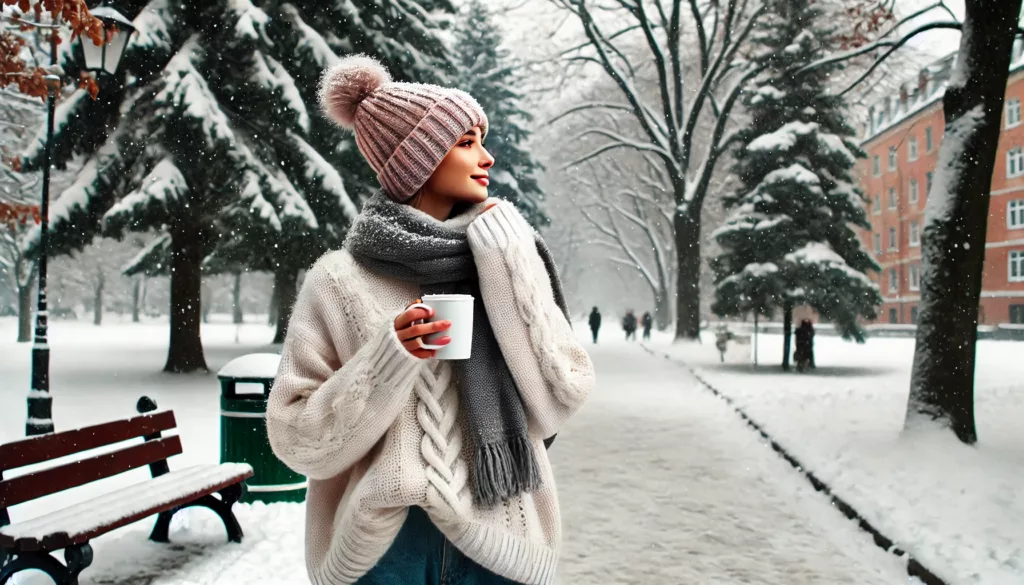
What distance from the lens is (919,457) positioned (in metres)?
8.78

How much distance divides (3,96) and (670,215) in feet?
92.0

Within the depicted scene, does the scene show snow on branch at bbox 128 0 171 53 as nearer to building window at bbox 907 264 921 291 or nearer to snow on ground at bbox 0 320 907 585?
snow on ground at bbox 0 320 907 585

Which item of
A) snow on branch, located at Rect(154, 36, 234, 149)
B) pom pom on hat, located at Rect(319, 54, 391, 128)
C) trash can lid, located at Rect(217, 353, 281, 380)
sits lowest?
trash can lid, located at Rect(217, 353, 281, 380)

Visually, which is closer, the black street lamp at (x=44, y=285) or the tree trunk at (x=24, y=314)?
the black street lamp at (x=44, y=285)

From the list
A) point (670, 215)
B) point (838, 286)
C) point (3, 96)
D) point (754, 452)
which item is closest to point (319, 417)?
point (754, 452)

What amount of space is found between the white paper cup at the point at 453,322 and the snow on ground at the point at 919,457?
4378 millimetres

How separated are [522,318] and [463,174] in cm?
46

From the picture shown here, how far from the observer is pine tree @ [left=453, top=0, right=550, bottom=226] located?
30.7 meters

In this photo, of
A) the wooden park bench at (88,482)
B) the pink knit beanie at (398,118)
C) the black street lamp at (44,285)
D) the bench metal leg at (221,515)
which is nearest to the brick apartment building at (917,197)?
the bench metal leg at (221,515)

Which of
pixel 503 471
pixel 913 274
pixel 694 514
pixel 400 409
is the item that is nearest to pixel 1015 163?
pixel 694 514

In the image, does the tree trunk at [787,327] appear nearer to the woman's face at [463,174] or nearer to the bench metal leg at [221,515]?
the bench metal leg at [221,515]

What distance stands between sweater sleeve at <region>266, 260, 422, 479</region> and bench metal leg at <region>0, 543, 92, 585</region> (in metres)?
2.91

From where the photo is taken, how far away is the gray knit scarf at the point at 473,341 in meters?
2.10

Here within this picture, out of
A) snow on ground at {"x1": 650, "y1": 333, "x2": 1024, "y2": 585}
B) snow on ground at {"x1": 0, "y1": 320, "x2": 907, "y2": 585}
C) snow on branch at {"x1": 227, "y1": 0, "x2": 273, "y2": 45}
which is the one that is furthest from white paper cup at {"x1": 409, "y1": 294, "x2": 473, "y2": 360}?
snow on branch at {"x1": 227, "y1": 0, "x2": 273, "y2": 45}
